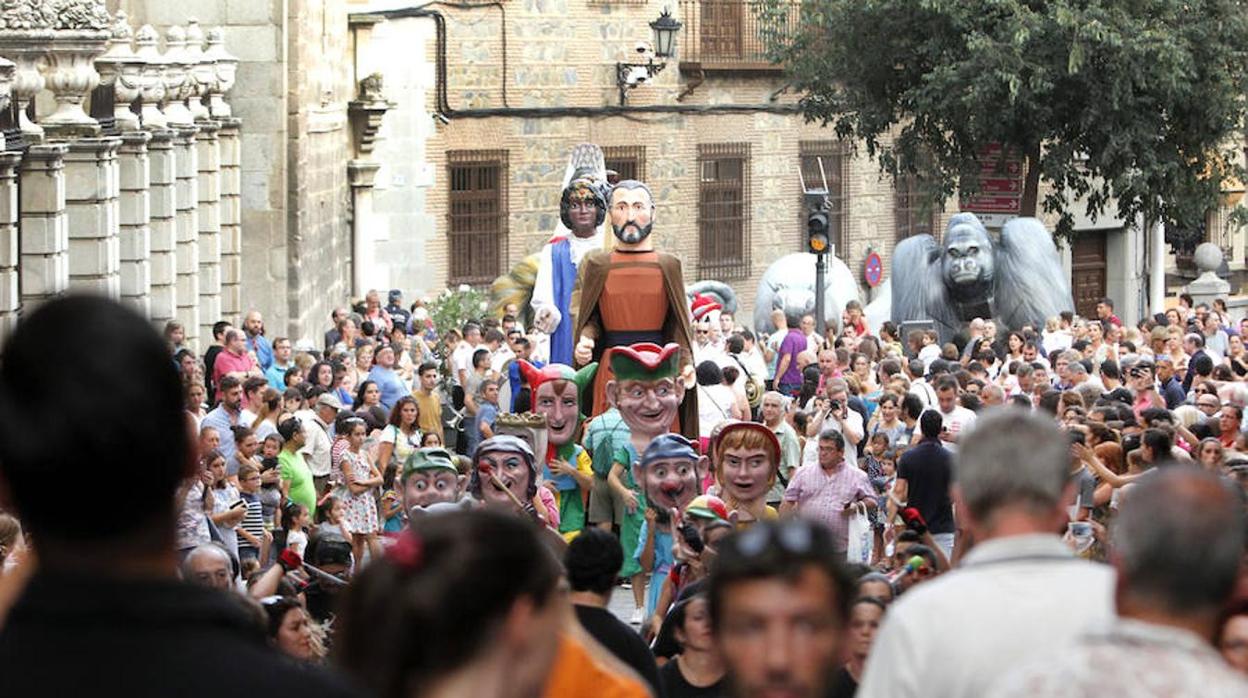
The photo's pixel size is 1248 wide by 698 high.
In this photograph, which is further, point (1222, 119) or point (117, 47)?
point (1222, 119)

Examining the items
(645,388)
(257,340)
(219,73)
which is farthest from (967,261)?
(645,388)

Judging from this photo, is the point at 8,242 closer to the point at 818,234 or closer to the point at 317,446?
the point at 317,446

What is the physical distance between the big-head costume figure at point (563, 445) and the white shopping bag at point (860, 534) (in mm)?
1511

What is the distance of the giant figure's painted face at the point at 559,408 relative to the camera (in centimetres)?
1471

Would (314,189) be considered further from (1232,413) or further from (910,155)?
(1232,413)

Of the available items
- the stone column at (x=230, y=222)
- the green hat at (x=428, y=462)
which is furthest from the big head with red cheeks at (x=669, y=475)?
the stone column at (x=230, y=222)

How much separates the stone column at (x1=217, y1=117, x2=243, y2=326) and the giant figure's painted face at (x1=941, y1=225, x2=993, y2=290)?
676cm

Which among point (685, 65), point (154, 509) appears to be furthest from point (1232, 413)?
point (685, 65)

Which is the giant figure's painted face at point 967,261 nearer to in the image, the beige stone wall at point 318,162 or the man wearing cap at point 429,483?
the beige stone wall at point 318,162

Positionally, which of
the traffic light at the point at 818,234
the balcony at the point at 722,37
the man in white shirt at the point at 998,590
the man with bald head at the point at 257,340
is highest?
the balcony at the point at 722,37

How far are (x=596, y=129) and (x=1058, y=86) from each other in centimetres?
853

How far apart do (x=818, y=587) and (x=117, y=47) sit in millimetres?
18131

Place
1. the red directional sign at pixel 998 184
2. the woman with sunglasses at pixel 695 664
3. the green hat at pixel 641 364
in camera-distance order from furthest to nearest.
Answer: the red directional sign at pixel 998 184 < the green hat at pixel 641 364 < the woman with sunglasses at pixel 695 664

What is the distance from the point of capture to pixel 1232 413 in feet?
48.5
